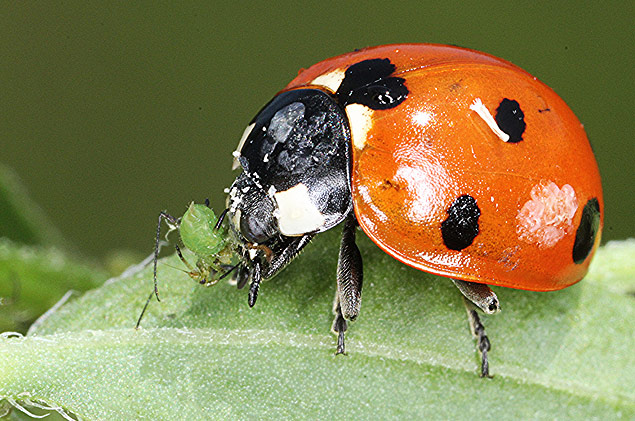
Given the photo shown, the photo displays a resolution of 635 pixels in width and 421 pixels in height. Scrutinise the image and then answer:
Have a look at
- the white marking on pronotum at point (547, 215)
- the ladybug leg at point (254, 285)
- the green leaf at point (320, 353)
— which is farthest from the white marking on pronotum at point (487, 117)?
the ladybug leg at point (254, 285)

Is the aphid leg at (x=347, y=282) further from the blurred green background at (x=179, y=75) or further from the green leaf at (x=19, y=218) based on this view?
the blurred green background at (x=179, y=75)

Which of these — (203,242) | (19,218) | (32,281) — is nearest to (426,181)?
(203,242)

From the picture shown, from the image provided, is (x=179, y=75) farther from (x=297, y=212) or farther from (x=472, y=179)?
(x=472, y=179)

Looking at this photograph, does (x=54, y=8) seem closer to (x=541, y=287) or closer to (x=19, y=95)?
(x=19, y=95)

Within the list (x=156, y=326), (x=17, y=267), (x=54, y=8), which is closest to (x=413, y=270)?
(x=156, y=326)

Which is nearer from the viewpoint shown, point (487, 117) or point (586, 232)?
point (487, 117)

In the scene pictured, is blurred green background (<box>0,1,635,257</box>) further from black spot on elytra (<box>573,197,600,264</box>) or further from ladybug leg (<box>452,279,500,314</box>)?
ladybug leg (<box>452,279,500,314</box>)
